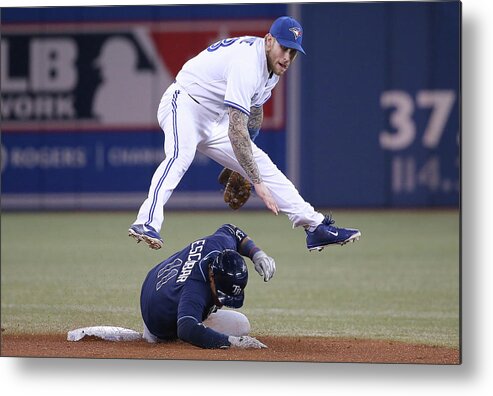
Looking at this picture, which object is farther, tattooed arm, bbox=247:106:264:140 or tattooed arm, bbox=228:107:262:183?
tattooed arm, bbox=247:106:264:140

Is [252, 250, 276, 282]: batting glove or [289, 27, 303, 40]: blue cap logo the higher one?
[289, 27, 303, 40]: blue cap logo

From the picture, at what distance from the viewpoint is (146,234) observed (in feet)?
15.6

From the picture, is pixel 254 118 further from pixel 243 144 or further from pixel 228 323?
pixel 228 323

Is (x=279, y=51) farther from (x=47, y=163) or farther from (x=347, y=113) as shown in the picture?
(x=347, y=113)

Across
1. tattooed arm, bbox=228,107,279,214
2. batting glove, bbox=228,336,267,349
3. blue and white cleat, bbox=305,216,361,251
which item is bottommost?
batting glove, bbox=228,336,267,349

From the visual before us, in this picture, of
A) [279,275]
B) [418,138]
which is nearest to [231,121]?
[279,275]

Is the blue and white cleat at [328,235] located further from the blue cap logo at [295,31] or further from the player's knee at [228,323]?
the blue cap logo at [295,31]

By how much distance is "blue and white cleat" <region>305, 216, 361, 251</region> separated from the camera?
5055 millimetres

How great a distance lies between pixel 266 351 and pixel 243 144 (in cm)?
89

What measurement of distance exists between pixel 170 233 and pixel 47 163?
1115 mm

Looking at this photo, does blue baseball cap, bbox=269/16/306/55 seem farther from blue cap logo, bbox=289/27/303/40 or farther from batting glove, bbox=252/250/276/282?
batting glove, bbox=252/250/276/282

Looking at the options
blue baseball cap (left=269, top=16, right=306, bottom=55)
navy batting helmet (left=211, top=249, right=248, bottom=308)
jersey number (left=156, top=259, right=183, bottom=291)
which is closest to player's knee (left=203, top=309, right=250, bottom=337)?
jersey number (left=156, top=259, right=183, bottom=291)

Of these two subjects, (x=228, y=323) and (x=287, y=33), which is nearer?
(x=287, y=33)

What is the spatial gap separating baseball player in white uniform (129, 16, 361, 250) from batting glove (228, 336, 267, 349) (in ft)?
1.63
